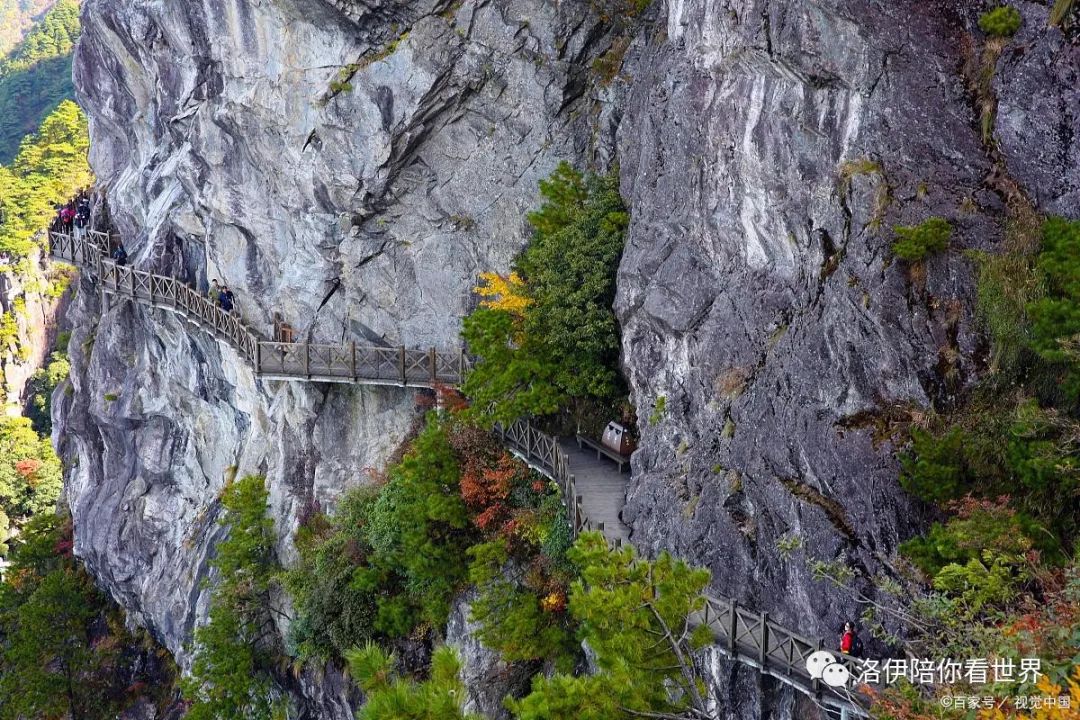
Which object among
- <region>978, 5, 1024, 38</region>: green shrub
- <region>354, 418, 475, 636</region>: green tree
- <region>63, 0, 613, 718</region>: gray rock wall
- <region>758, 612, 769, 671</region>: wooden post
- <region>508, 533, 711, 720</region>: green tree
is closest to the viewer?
<region>508, 533, 711, 720</region>: green tree

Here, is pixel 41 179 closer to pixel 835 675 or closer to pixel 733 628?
pixel 733 628

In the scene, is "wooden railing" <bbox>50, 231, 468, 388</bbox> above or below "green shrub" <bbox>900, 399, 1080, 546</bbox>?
above

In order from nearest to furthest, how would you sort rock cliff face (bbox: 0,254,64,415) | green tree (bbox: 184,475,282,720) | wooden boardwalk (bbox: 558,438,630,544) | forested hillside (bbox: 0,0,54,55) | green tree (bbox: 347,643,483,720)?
green tree (bbox: 347,643,483,720), wooden boardwalk (bbox: 558,438,630,544), green tree (bbox: 184,475,282,720), rock cliff face (bbox: 0,254,64,415), forested hillside (bbox: 0,0,54,55)

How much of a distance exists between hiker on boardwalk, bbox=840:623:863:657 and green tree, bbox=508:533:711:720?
2.15m

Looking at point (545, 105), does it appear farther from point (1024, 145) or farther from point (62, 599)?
point (62, 599)

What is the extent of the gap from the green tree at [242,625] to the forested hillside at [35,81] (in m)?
75.4

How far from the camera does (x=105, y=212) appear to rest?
117 feet

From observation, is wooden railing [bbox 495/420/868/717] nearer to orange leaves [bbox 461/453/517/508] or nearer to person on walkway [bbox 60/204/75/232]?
orange leaves [bbox 461/453/517/508]

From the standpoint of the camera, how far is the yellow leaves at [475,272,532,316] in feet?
72.7

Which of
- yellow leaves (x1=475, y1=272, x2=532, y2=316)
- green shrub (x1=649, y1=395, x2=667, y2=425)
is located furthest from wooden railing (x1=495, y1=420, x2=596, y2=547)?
yellow leaves (x1=475, y1=272, x2=532, y2=316)

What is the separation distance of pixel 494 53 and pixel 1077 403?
1641 cm

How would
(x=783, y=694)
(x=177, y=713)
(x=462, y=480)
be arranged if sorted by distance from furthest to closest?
(x=177, y=713) < (x=462, y=480) < (x=783, y=694)

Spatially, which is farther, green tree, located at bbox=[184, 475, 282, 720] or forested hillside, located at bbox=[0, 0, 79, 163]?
forested hillside, located at bbox=[0, 0, 79, 163]

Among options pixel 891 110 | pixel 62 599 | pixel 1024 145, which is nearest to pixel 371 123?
pixel 891 110
